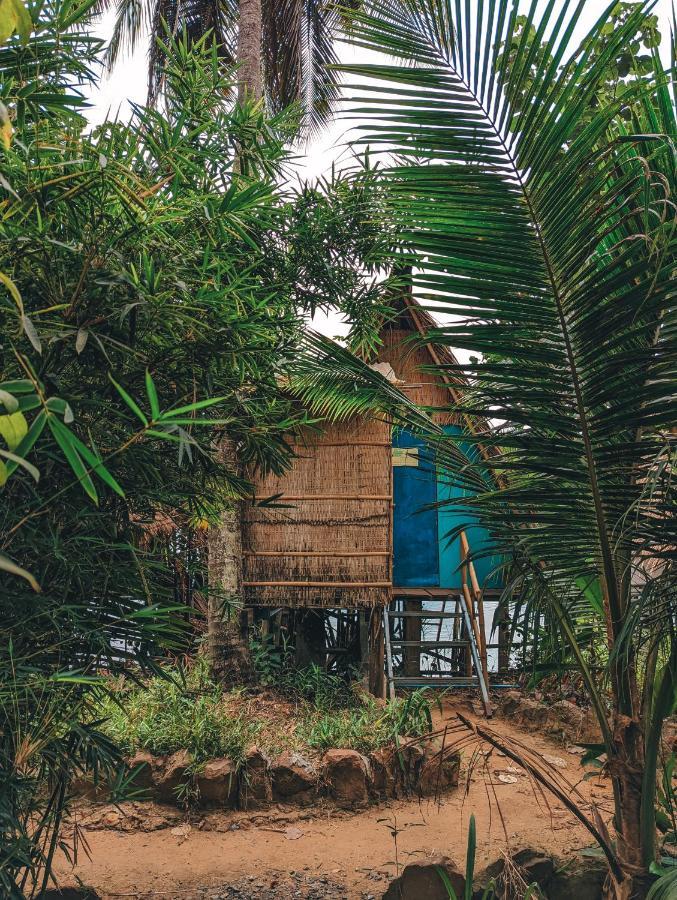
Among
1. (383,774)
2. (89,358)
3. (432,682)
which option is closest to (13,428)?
(89,358)

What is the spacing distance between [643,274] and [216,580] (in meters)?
4.59

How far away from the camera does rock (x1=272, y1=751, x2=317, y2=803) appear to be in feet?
15.2

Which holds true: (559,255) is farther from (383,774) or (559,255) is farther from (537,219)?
(383,774)

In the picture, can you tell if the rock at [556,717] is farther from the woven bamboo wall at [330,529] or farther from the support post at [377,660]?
the woven bamboo wall at [330,529]

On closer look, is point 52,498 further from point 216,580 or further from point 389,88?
point 216,580

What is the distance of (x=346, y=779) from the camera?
4.62 meters

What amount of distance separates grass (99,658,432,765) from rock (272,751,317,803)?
16 centimetres

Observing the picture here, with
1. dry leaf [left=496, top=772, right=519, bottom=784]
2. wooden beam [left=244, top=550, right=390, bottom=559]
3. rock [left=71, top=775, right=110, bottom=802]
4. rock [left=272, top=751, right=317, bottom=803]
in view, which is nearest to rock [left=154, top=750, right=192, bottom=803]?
rock [left=71, top=775, right=110, bottom=802]

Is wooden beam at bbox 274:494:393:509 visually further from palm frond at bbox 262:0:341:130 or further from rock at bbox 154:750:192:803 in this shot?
palm frond at bbox 262:0:341:130

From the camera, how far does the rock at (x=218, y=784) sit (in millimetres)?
4473

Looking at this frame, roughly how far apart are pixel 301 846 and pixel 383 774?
0.78m

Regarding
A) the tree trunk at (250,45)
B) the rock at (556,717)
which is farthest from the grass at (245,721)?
the tree trunk at (250,45)

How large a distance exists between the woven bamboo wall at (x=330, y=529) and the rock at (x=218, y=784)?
1651 mm

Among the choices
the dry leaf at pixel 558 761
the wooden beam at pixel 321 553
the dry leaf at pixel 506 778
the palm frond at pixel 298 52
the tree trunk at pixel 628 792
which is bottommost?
the dry leaf at pixel 506 778
